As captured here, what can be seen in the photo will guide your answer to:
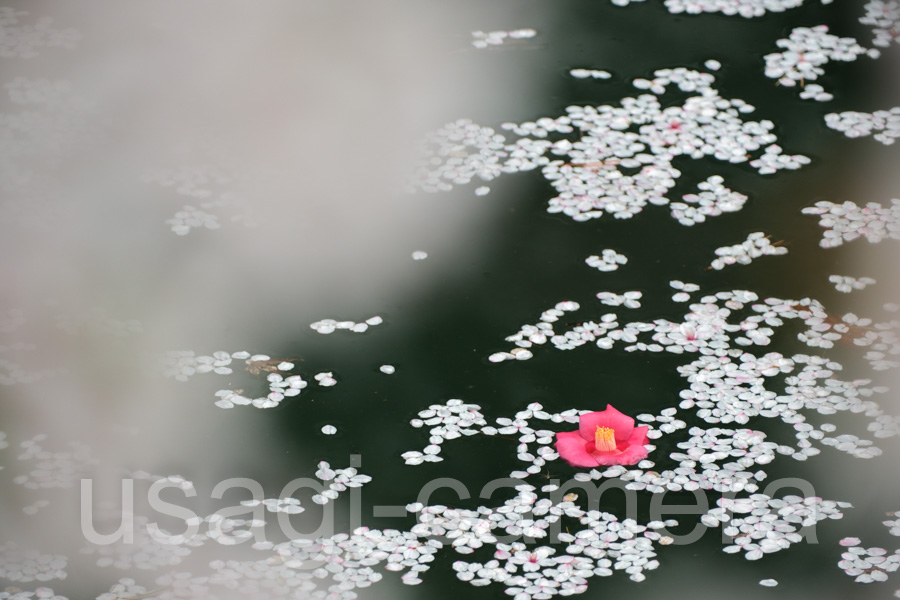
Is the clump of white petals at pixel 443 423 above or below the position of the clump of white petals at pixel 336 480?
above

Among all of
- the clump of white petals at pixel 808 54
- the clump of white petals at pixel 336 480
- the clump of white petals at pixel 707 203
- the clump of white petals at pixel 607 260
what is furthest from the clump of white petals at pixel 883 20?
the clump of white petals at pixel 336 480

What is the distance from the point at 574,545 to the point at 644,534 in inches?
5.3

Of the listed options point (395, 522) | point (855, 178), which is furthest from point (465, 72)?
point (395, 522)

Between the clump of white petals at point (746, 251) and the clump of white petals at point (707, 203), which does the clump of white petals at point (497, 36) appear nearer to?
the clump of white petals at point (707, 203)

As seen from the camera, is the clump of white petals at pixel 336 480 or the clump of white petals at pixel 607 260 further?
the clump of white petals at pixel 607 260

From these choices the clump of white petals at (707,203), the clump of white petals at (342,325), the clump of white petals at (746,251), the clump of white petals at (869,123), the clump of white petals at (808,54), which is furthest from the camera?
the clump of white petals at (808,54)

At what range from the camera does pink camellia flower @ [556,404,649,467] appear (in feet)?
7.57

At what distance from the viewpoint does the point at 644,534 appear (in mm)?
2203

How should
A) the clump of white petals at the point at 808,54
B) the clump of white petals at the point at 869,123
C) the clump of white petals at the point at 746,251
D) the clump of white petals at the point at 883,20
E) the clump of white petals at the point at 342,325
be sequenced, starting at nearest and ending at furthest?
the clump of white petals at the point at 342,325, the clump of white petals at the point at 746,251, the clump of white petals at the point at 869,123, the clump of white petals at the point at 808,54, the clump of white petals at the point at 883,20

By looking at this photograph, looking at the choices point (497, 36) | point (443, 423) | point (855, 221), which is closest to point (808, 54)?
point (855, 221)

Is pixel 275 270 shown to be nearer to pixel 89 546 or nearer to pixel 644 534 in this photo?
pixel 89 546

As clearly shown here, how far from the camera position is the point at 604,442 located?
7.56ft

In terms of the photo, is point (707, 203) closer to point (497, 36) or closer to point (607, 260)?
point (607, 260)

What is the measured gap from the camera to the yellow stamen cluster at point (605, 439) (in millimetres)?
2301
